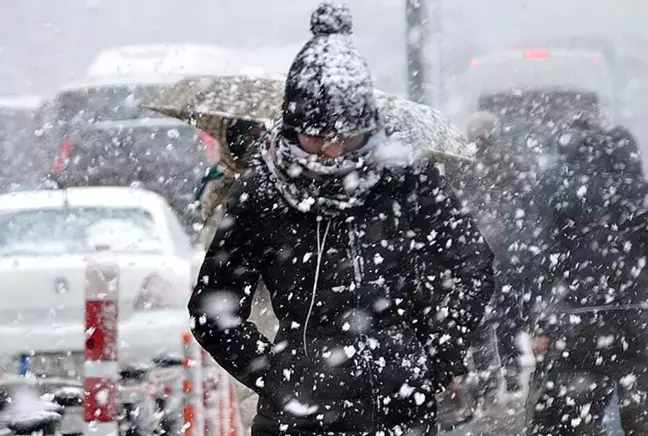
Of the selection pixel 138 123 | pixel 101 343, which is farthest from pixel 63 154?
pixel 101 343

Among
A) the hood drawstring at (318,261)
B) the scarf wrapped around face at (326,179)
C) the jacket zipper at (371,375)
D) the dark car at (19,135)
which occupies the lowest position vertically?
the dark car at (19,135)

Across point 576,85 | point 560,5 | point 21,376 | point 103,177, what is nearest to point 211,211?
point 21,376

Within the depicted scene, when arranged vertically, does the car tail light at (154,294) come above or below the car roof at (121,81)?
above

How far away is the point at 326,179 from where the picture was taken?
337 cm

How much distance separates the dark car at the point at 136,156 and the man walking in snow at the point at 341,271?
35.4ft

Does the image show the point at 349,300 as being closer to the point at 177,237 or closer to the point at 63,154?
the point at 177,237

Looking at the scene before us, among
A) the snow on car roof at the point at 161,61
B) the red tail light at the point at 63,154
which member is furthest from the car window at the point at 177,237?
the snow on car roof at the point at 161,61

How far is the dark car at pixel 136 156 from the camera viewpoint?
1430 centimetres

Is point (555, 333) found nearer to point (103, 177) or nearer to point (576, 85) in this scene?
point (103, 177)

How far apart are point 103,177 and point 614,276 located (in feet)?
34.5

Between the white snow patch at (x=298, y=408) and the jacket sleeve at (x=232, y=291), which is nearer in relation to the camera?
the white snow patch at (x=298, y=408)

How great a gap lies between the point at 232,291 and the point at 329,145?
1.67 feet

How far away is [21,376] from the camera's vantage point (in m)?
7.08

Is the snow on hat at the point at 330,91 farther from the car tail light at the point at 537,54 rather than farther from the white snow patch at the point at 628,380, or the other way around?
the car tail light at the point at 537,54
